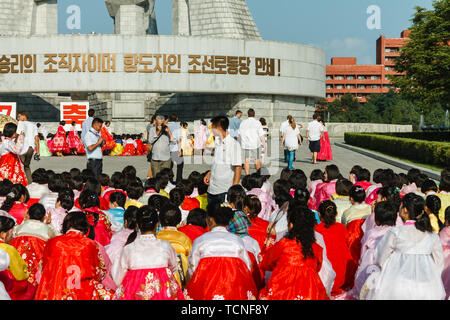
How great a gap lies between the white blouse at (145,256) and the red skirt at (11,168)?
21.7 ft

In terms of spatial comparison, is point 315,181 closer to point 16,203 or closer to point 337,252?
point 337,252

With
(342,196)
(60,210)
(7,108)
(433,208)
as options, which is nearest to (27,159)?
(60,210)

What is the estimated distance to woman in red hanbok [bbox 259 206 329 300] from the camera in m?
4.75

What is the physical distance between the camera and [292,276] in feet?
15.6

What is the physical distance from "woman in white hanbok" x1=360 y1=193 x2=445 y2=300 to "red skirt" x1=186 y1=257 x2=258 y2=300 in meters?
1.01

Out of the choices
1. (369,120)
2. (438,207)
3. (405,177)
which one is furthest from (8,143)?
(369,120)

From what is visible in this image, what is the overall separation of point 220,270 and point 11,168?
7.18 metres

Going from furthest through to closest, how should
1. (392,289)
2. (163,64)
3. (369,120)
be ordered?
(369,120)
(163,64)
(392,289)

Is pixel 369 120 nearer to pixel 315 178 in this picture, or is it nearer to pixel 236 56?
pixel 236 56

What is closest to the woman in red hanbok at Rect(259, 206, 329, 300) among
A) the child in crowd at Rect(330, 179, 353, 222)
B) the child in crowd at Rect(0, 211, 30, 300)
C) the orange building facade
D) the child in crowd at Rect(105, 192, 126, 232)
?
the child in crowd at Rect(0, 211, 30, 300)

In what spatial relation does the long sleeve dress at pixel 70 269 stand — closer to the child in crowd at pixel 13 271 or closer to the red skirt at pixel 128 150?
the child in crowd at pixel 13 271

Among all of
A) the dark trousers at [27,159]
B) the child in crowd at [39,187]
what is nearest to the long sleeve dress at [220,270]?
the child in crowd at [39,187]

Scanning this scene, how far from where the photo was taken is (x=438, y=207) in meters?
5.97
